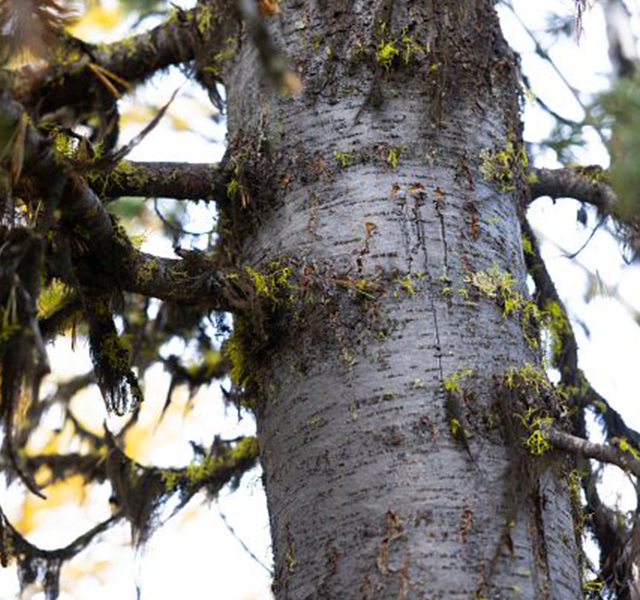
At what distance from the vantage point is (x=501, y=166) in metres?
2.82

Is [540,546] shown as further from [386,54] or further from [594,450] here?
[386,54]

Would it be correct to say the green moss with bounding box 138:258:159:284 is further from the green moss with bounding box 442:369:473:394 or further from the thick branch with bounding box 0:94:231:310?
the green moss with bounding box 442:369:473:394

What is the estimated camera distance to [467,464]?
2.32 m

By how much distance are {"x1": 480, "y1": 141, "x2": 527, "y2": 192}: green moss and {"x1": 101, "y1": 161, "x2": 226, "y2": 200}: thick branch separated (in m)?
0.63

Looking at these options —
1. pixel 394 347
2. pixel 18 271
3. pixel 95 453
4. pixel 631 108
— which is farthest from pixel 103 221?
pixel 95 453

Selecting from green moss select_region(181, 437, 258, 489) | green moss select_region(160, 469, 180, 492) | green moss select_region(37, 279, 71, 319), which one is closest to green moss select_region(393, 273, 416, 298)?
green moss select_region(37, 279, 71, 319)

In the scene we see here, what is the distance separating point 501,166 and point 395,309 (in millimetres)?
533

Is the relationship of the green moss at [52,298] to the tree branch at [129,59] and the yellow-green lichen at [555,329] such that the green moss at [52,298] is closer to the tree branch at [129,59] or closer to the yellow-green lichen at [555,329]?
the tree branch at [129,59]

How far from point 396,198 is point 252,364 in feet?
1.61

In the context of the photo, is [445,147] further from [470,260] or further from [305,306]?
[305,306]

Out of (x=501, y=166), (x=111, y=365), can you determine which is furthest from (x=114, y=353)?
(x=501, y=166)

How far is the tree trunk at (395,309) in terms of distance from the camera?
226cm

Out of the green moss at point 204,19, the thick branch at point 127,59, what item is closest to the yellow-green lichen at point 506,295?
the green moss at point 204,19

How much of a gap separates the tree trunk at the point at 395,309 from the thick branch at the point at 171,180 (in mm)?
80
